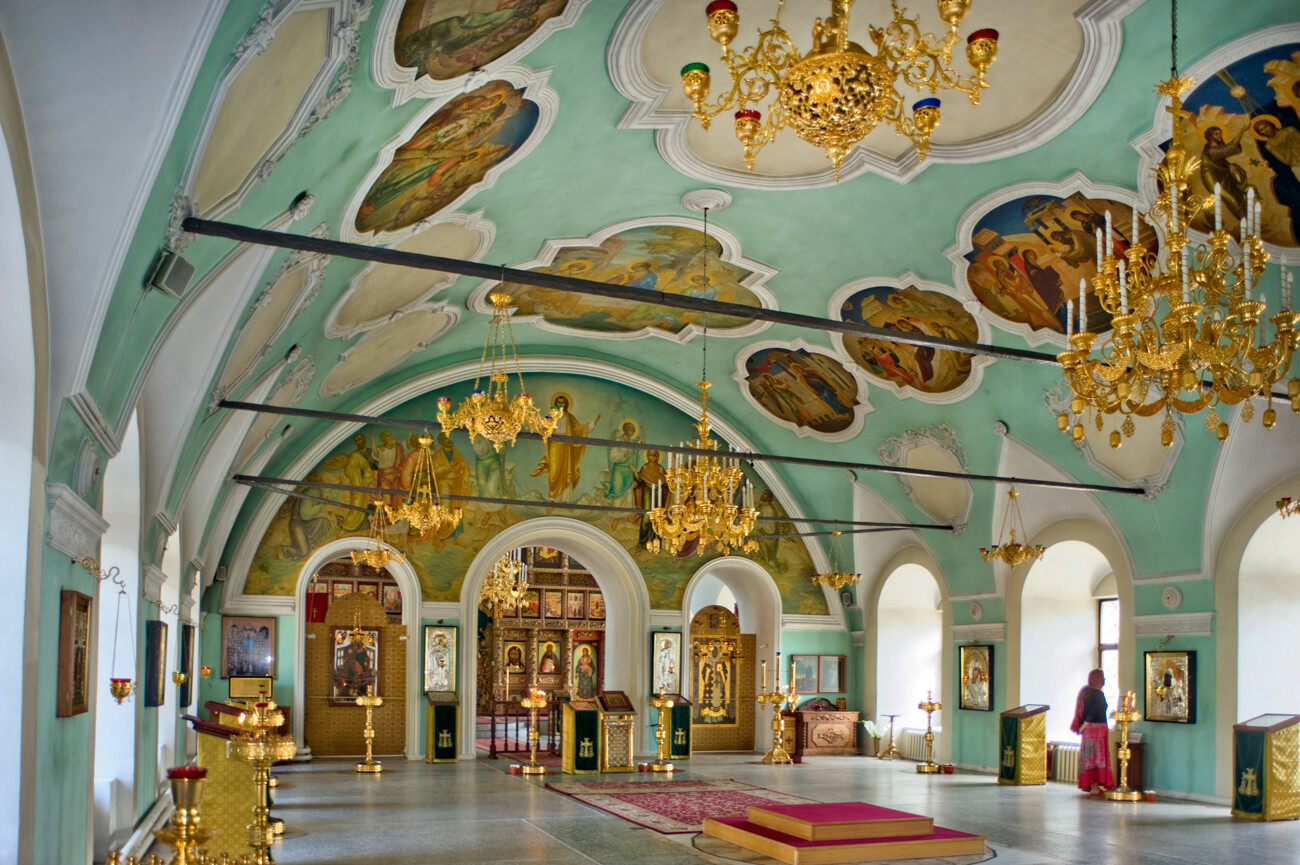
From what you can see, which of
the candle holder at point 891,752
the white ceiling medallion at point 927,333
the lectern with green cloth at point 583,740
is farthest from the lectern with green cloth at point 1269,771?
the lectern with green cloth at point 583,740

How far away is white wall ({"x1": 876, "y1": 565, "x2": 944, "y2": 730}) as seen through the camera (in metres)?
23.7

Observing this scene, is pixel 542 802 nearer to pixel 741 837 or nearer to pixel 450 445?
pixel 741 837

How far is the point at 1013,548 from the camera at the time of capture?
17266mm

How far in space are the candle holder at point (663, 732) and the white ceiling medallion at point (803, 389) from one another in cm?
578

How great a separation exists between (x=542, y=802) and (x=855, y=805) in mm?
4112

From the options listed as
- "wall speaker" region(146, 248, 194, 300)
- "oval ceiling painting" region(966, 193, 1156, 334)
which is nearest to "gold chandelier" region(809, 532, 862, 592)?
"oval ceiling painting" region(966, 193, 1156, 334)

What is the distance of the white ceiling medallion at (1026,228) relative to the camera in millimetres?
11867

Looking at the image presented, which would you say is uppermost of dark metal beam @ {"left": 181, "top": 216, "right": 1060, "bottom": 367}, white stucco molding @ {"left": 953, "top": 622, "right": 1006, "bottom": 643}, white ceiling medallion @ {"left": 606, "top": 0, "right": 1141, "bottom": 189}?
white ceiling medallion @ {"left": 606, "top": 0, "right": 1141, "bottom": 189}

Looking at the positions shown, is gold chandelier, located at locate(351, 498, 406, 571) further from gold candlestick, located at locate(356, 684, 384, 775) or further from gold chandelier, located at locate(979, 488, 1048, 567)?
gold chandelier, located at locate(979, 488, 1048, 567)

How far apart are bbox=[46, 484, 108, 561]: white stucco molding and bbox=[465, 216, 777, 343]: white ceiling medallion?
725 cm

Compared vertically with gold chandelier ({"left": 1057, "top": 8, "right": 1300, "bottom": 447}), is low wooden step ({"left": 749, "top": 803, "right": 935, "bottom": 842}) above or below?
below

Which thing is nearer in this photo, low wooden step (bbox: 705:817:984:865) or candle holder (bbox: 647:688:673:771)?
low wooden step (bbox: 705:817:984:865)

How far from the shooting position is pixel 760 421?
22562 millimetres

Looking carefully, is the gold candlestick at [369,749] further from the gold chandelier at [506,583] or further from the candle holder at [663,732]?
the gold chandelier at [506,583]
